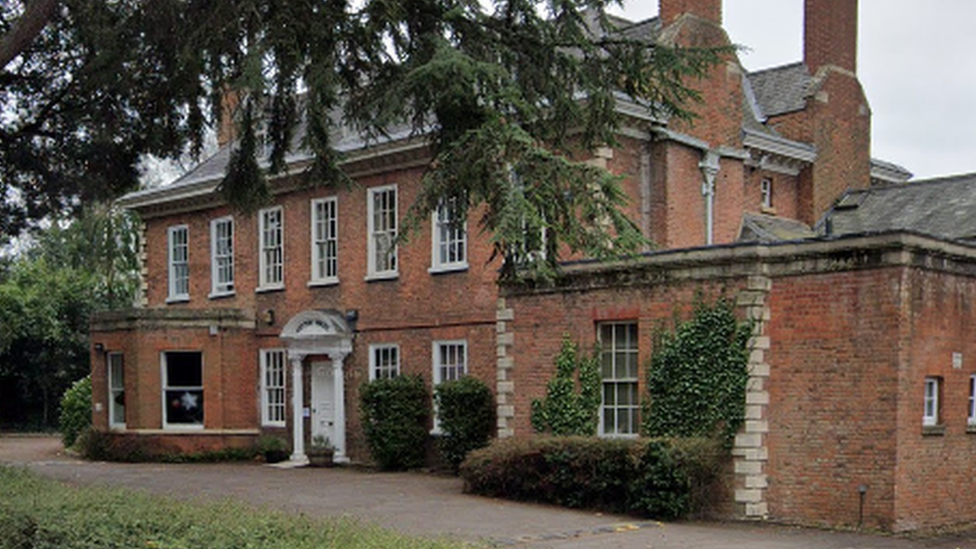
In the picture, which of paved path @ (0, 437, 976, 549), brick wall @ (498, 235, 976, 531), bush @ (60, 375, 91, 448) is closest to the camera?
paved path @ (0, 437, 976, 549)

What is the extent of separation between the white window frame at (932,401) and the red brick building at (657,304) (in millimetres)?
42

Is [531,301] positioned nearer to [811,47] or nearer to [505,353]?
[505,353]

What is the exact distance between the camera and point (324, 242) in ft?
87.8

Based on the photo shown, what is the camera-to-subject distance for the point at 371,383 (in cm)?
2389

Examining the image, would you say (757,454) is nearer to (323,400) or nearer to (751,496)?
(751,496)

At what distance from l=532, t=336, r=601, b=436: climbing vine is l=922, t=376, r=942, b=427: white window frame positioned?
17.4ft

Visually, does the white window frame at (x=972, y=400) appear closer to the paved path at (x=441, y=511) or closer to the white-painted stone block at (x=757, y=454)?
the paved path at (x=441, y=511)

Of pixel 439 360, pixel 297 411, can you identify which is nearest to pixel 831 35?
pixel 439 360

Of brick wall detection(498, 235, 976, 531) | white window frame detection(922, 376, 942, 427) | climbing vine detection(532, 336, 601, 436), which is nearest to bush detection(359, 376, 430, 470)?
climbing vine detection(532, 336, 601, 436)

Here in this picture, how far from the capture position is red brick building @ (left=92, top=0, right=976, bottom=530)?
15406 millimetres

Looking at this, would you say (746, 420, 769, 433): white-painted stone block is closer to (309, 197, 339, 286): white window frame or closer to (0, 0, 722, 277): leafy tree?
(0, 0, 722, 277): leafy tree

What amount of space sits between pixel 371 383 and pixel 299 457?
377cm

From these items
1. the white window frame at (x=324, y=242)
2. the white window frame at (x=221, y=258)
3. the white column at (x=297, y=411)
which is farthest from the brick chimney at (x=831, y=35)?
the white window frame at (x=221, y=258)

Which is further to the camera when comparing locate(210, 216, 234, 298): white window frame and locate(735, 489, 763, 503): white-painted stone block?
locate(210, 216, 234, 298): white window frame
